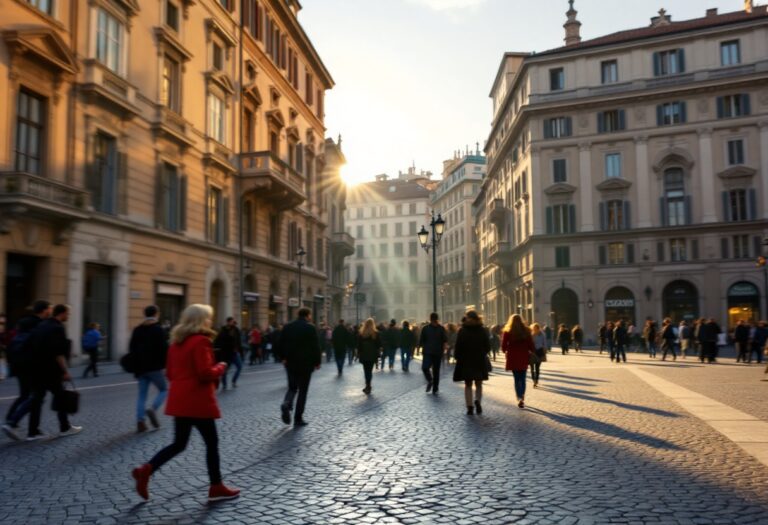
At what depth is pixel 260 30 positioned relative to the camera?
3806 cm

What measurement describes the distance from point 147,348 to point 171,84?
20.7 meters

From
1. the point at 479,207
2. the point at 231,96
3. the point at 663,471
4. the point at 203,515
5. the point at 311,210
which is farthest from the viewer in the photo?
the point at 479,207

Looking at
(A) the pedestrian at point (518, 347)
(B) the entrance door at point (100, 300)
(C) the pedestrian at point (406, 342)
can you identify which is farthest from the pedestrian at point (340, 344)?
(A) the pedestrian at point (518, 347)

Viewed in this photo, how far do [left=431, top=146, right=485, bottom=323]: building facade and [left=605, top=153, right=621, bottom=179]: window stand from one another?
44261 mm

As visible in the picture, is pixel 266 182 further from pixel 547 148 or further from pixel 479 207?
pixel 479 207

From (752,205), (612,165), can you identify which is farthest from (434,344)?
(752,205)

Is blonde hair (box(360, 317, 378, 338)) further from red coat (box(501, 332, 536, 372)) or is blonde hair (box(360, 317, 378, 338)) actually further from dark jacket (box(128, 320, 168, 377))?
dark jacket (box(128, 320, 168, 377))

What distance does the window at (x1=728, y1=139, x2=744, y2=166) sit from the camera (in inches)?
1884

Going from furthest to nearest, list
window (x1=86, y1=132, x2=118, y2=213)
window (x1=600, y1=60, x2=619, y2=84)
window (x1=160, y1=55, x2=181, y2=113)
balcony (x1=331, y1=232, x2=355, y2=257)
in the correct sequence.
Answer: balcony (x1=331, y1=232, x2=355, y2=257), window (x1=600, y1=60, x2=619, y2=84), window (x1=160, y1=55, x2=181, y2=113), window (x1=86, y1=132, x2=118, y2=213)

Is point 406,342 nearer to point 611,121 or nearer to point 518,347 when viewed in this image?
point 518,347

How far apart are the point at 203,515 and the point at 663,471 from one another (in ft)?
14.7

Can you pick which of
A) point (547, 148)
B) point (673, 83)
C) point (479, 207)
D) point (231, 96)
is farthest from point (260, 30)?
point (479, 207)

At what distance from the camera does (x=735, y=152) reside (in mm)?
48000

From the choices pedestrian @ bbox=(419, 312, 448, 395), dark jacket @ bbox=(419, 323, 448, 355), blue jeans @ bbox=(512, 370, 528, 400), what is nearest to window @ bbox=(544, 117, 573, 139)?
pedestrian @ bbox=(419, 312, 448, 395)
